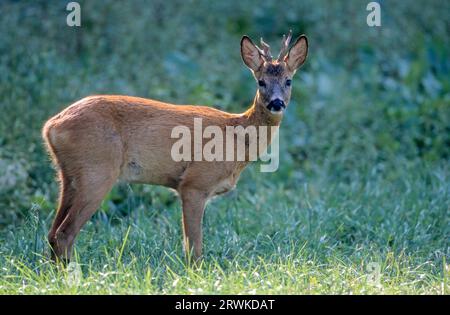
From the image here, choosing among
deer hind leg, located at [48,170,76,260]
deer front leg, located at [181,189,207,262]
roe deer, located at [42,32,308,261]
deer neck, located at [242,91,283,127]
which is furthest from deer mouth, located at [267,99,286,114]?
deer hind leg, located at [48,170,76,260]

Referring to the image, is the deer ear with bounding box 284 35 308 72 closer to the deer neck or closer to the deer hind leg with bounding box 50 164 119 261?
the deer neck

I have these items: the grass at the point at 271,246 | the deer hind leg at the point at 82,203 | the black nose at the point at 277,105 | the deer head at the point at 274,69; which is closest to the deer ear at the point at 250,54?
the deer head at the point at 274,69

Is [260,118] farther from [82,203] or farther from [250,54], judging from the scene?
[82,203]

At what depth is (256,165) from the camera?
9.65 meters

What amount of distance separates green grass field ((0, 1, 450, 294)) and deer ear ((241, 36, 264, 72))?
140cm

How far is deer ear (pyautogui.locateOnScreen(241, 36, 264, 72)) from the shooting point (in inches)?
287

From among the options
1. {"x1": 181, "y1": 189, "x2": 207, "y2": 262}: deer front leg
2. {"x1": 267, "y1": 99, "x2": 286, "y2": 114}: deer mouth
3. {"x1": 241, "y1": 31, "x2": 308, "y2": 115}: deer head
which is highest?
{"x1": 241, "y1": 31, "x2": 308, "y2": 115}: deer head

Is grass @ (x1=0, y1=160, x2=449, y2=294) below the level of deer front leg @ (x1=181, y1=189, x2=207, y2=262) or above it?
below

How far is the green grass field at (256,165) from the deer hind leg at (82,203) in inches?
6.6

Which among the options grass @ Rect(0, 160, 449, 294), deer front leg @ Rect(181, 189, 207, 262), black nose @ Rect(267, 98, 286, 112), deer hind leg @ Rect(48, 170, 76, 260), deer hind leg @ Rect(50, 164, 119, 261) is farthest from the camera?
black nose @ Rect(267, 98, 286, 112)

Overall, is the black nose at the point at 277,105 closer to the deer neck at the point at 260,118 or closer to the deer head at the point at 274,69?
the deer head at the point at 274,69

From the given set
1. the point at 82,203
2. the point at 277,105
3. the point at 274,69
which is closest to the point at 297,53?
the point at 274,69

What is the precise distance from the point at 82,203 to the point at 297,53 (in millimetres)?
2177

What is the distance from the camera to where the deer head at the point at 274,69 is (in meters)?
7.03
